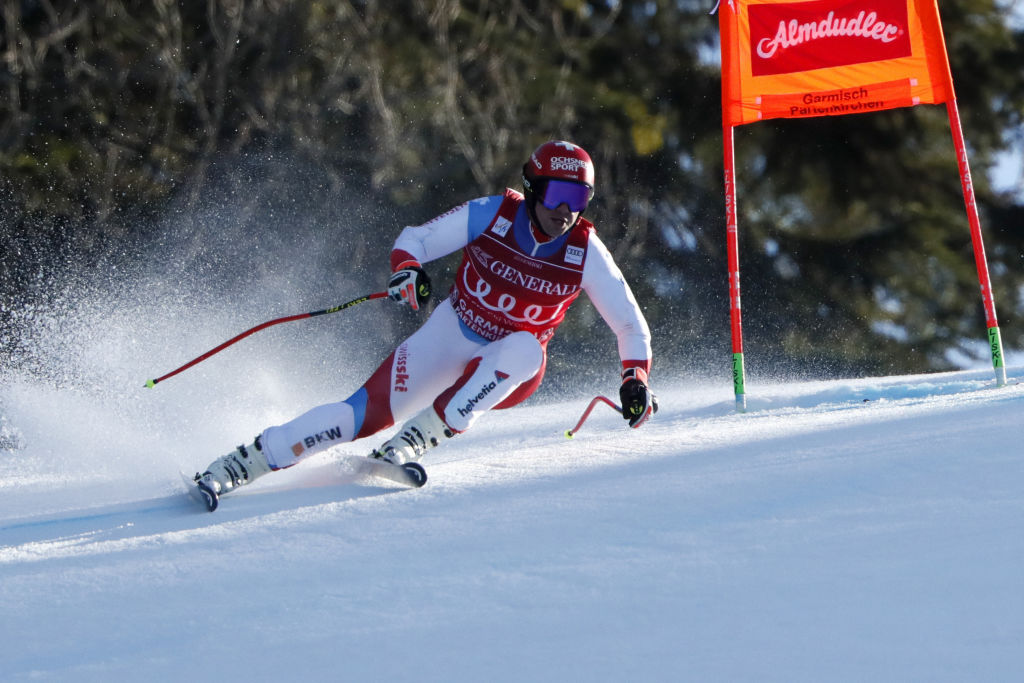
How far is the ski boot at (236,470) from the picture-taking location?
141 inches

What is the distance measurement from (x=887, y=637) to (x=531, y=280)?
2194 mm

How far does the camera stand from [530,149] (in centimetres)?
1197

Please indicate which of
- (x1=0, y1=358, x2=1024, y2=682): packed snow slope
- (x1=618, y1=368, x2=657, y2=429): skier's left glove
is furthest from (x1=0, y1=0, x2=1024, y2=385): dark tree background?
(x1=618, y1=368, x2=657, y2=429): skier's left glove

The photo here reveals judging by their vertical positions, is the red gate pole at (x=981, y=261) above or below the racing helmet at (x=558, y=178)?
above

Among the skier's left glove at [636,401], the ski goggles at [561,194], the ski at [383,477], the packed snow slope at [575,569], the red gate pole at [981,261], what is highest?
the red gate pole at [981,261]

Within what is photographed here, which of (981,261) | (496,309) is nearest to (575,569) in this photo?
(496,309)

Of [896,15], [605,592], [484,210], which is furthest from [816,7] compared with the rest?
[605,592]

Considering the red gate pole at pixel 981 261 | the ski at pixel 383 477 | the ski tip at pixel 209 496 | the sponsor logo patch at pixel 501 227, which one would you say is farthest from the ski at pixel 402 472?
the red gate pole at pixel 981 261

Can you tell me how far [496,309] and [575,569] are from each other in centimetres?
172

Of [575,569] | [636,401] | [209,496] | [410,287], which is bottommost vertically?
[575,569]

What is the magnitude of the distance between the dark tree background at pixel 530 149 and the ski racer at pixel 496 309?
6879 mm

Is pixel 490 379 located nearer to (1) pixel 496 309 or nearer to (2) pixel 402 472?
(1) pixel 496 309

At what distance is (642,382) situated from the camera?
3.86 m

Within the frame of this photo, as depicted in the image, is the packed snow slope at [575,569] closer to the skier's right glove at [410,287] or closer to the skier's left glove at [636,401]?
the skier's left glove at [636,401]
